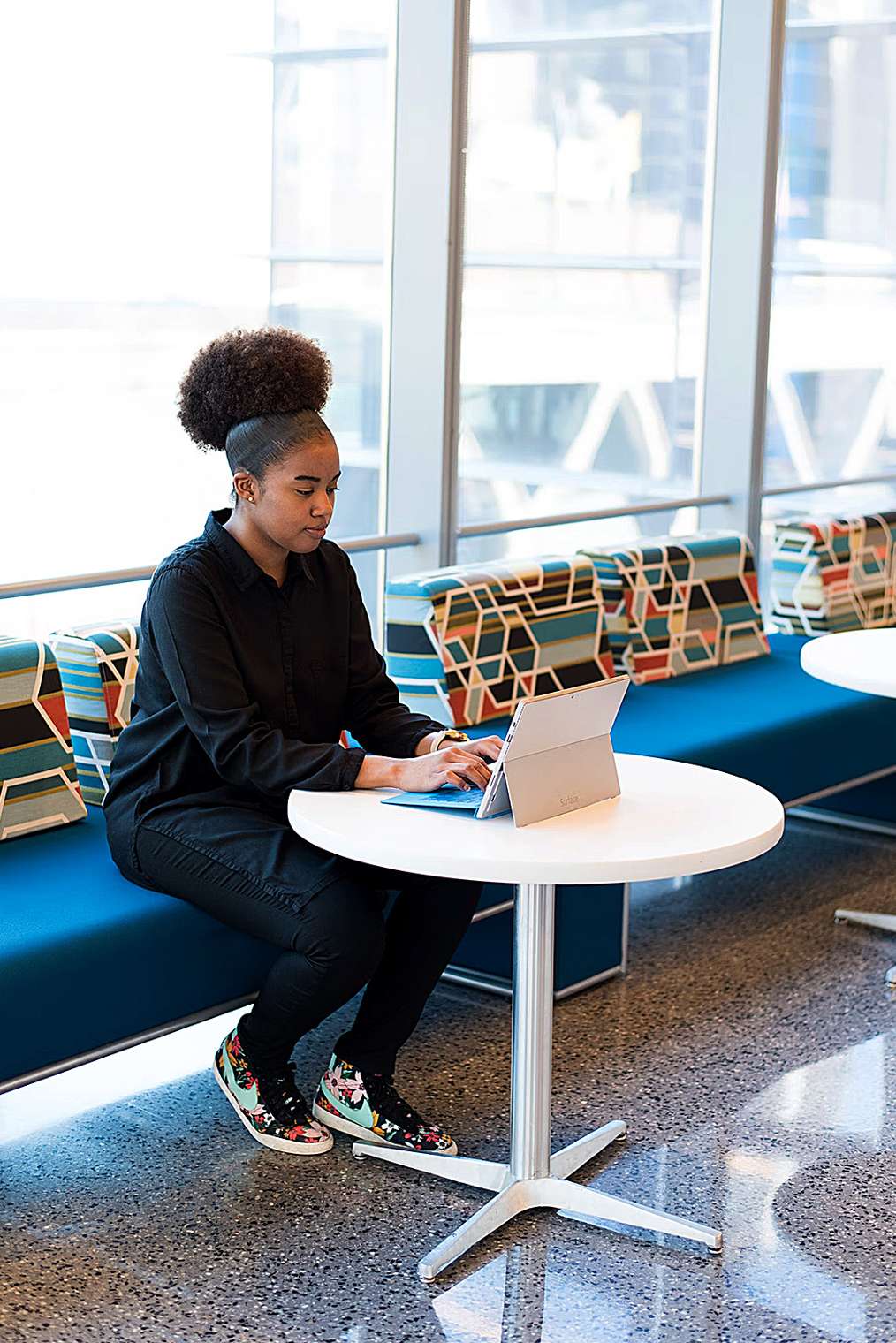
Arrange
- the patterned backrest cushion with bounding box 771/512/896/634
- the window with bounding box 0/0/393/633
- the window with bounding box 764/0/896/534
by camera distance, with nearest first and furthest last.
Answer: the window with bounding box 0/0/393/633
the patterned backrest cushion with bounding box 771/512/896/634
the window with bounding box 764/0/896/534

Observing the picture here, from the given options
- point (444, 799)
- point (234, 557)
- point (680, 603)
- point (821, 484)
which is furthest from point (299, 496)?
→ point (821, 484)

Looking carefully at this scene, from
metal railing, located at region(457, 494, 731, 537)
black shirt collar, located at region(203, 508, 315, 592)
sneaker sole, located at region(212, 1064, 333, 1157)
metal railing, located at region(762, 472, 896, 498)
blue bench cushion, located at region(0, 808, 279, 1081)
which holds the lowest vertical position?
sneaker sole, located at region(212, 1064, 333, 1157)

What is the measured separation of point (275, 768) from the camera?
8.92 ft

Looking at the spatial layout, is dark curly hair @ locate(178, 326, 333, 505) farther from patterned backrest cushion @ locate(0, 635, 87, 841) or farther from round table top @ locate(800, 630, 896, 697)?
round table top @ locate(800, 630, 896, 697)

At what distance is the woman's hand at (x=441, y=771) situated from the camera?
267 centimetres

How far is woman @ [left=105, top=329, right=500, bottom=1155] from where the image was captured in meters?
2.72

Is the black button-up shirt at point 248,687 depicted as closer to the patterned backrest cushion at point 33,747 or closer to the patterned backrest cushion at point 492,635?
the patterned backrest cushion at point 33,747

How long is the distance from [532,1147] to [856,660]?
1511 mm

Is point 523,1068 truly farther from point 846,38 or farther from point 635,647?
point 846,38

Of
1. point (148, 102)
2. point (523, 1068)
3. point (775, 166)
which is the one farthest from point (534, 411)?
point (523, 1068)

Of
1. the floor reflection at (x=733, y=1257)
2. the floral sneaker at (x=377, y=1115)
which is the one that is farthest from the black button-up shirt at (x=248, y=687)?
the floor reflection at (x=733, y=1257)

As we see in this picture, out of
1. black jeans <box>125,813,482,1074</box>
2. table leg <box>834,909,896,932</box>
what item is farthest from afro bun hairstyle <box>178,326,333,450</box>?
table leg <box>834,909,896,932</box>

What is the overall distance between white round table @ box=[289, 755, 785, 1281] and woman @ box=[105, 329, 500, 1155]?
→ 0.10m

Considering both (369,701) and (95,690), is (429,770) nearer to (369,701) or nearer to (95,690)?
(369,701)
